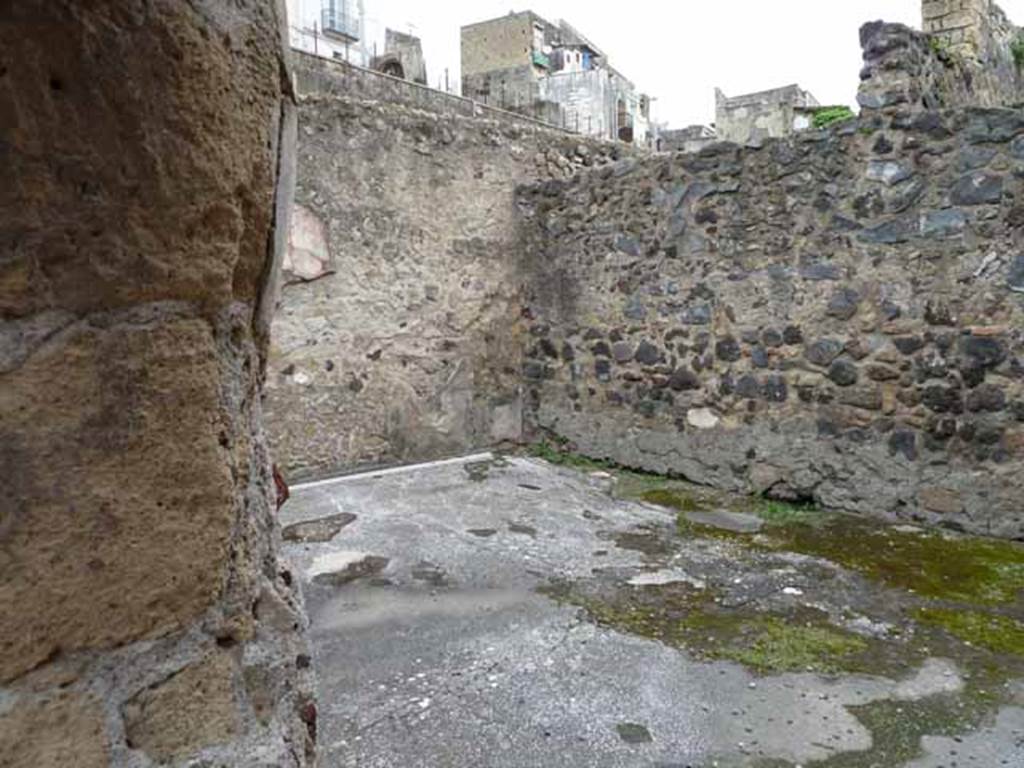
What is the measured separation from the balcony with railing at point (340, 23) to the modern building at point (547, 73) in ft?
13.4

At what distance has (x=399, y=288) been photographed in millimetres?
5391

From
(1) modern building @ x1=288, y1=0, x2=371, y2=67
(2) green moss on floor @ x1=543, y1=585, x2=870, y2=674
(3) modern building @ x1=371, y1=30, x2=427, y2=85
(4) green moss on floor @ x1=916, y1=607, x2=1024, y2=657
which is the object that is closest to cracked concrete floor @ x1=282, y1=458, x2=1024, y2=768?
(2) green moss on floor @ x1=543, y1=585, x2=870, y2=674

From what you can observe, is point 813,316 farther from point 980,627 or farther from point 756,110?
point 756,110

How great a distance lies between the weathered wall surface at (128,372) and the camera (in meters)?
0.73

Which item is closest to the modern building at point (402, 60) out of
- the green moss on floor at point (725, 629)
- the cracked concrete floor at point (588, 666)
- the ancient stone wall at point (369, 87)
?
the ancient stone wall at point (369, 87)

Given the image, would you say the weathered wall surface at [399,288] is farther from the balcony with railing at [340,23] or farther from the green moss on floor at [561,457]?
the balcony with railing at [340,23]

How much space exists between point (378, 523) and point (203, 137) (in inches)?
137

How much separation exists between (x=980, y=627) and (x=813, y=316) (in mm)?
2037

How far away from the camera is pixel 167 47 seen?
75cm

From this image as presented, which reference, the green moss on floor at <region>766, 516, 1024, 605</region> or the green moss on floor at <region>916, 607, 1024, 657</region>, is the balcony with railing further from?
the green moss on floor at <region>916, 607, 1024, 657</region>

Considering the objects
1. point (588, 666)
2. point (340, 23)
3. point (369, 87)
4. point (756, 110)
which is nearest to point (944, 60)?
point (588, 666)

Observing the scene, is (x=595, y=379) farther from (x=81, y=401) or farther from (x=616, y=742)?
(x=81, y=401)

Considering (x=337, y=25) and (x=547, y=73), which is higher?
(x=337, y=25)

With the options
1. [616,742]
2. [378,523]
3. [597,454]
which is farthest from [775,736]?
[597,454]
